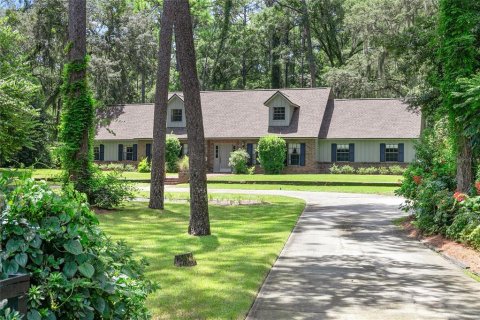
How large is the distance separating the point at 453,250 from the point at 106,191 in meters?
10.8

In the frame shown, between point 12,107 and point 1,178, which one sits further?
point 12,107

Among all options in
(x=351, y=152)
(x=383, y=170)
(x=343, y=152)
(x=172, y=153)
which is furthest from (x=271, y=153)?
(x=383, y=170)

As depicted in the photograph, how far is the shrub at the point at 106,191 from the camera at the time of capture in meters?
16.6

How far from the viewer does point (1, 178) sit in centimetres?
367

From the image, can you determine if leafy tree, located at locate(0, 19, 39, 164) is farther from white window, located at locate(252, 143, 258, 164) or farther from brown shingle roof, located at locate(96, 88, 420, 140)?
white window, located at locate(252, 143, 258, 164)

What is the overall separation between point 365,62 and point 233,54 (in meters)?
17.3

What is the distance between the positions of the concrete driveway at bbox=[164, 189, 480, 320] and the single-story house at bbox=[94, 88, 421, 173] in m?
25.9

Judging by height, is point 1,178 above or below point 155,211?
→ above

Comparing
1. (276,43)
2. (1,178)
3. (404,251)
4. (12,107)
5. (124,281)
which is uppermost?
(276,43)

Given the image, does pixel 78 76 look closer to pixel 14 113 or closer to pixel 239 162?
pixel 14 113

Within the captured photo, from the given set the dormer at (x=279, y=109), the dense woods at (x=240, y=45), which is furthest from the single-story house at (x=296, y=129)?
the dense woods at (x=240, y=45)

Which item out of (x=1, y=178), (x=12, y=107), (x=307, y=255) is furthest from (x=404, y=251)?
(x=1, y=178)

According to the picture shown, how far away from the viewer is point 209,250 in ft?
33.7

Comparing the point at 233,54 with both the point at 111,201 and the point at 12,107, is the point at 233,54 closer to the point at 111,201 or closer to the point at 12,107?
the point at 111,201
